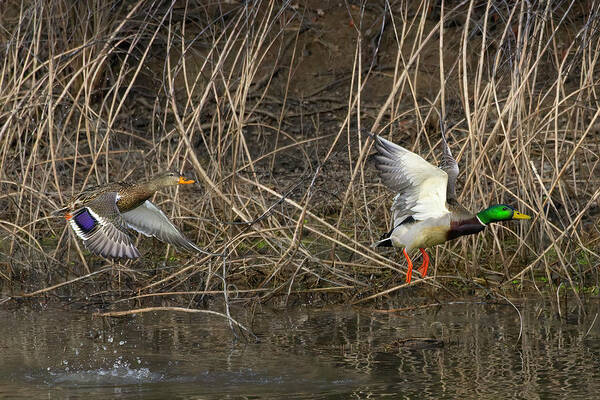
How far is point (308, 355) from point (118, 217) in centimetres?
147

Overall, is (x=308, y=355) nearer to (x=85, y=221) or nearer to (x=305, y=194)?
(x=85, y=221)

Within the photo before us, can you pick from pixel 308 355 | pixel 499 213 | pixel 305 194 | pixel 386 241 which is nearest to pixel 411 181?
pixel 499 213

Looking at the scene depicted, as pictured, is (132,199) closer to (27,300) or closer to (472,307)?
(27,300)

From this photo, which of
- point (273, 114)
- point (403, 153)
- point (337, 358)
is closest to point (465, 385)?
point (337, 358)

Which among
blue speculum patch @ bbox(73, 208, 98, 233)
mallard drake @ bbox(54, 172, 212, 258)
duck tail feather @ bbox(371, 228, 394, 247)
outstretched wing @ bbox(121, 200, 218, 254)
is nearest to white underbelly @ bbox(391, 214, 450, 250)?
duck tail feather @ bbox(371, 228, 394, 247)

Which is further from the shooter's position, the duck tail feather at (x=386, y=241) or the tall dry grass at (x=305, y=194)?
the tall dry grass at (x=305, y=194)

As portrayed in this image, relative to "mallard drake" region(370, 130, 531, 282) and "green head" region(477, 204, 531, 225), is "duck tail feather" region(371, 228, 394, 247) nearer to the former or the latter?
"mallard drake" region(370, 130, 531, 282)

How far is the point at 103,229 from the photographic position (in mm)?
6457

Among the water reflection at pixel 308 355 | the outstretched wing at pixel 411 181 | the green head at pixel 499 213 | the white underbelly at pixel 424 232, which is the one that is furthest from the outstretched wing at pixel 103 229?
the green head at pixel 499 213

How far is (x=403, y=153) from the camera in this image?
244 inches

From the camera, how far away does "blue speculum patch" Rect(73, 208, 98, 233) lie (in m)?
6.44

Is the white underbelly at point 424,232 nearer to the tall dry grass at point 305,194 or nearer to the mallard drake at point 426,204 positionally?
the mallard drake at point 426,204

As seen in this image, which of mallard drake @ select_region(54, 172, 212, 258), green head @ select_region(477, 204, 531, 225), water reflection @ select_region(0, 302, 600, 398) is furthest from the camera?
green head @ select_region(477, 204, 531, 225)

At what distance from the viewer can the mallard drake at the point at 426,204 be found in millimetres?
6312
